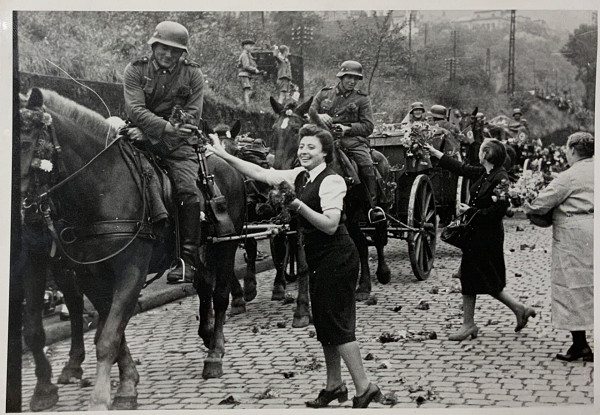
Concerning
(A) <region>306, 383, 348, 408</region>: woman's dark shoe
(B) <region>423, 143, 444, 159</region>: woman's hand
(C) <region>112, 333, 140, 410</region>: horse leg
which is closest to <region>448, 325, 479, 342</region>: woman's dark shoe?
(A) <region>306, 383, 348, 408</region>: woman's dark shoe

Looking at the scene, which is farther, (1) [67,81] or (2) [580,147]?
(2) [580,147]

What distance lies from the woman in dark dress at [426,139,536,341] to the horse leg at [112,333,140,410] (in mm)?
2354

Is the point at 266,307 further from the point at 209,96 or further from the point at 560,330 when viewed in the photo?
the point at 560,330

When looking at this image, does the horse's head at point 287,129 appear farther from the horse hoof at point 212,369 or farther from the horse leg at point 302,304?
the horse hoof at point 212,369

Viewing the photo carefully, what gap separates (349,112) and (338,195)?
1.47m

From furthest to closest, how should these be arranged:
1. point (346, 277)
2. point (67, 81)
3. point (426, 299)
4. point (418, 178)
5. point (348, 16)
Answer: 1. point (418, 178)
2. point (426, 299)
3. point (348, 16)
4. point (67, 81)
5. point (346, 277)

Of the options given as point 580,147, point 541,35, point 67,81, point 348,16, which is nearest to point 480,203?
point 580,147

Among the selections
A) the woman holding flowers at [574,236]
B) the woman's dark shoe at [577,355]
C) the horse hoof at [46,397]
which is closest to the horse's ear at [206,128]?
the horse hoof at [46,397]

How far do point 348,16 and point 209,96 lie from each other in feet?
3.78

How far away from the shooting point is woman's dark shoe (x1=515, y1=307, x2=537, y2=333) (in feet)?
19.6

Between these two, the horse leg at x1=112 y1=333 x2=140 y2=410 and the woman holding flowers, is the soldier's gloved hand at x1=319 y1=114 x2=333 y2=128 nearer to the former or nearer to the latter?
the woman holding flowers

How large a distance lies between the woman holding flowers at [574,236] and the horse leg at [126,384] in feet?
9.85

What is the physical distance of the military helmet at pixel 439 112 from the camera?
20.0 feet

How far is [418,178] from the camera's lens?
6.97 meters
